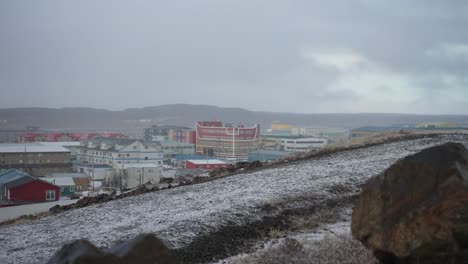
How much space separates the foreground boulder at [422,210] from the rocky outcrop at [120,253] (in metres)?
2.27

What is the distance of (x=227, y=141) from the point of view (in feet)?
207

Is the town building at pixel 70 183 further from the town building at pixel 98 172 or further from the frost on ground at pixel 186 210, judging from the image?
the frost on ground at pixel 186 210

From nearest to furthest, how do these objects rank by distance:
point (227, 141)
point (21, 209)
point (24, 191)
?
point (21, 209) → point (24, 191) → point (227, 141)

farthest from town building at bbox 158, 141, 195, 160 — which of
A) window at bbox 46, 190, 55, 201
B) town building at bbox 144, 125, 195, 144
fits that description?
window at bbox 46, 190, 55, 201

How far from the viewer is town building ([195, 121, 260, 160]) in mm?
61781

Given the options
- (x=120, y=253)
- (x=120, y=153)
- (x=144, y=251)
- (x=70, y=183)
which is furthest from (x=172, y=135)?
(x=120, y=253)

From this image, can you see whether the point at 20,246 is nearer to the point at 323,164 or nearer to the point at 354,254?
the point at 354,254

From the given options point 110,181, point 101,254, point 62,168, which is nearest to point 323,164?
point 101,254

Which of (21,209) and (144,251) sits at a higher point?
(144,251)

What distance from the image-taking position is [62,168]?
44312 mm

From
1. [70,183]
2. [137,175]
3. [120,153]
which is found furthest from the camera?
[120,153]

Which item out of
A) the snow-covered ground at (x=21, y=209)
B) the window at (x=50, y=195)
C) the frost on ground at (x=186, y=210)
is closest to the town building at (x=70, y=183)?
the window at (x=50, y=195)

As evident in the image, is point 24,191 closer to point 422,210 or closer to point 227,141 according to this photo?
point 422,210

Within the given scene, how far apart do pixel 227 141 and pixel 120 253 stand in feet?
191
